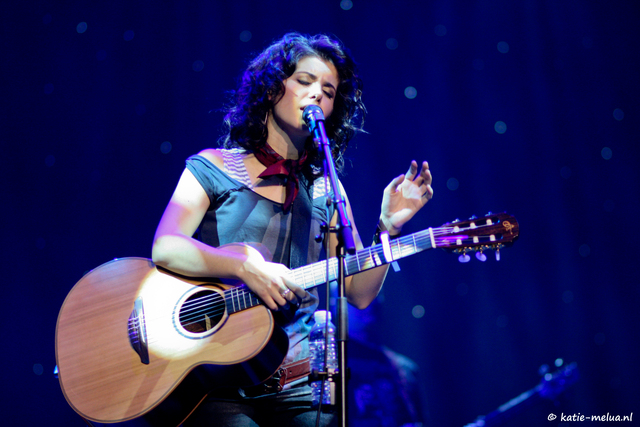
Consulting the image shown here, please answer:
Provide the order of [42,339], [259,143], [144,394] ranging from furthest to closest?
[42,339] → [259,143] → [144,394]

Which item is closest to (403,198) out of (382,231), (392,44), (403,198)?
(403,198)

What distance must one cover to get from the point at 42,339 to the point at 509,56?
443 cm

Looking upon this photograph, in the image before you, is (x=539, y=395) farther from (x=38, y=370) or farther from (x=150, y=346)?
(x=38, y=370)

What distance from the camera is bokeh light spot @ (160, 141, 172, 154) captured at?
12.3 feet

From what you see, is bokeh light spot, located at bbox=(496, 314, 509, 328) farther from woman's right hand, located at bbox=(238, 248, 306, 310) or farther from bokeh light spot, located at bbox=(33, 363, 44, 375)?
bokeh light spot, located at bbox=(33, 363, 44, 375)

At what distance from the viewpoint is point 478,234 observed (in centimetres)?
201

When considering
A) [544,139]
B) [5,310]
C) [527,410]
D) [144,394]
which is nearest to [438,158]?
[544,139]

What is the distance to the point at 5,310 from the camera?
3.38 metres

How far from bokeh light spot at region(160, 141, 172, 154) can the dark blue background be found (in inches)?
0.4

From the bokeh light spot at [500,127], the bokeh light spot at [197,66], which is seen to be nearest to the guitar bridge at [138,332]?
the bokeh light spot at [197,66]

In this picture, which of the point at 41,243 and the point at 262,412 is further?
the point at 41,243

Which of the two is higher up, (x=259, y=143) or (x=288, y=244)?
(x=259, y=143)

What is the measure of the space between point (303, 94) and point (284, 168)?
37 cm

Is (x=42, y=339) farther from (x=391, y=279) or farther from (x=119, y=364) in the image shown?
(x=391, y=279)
